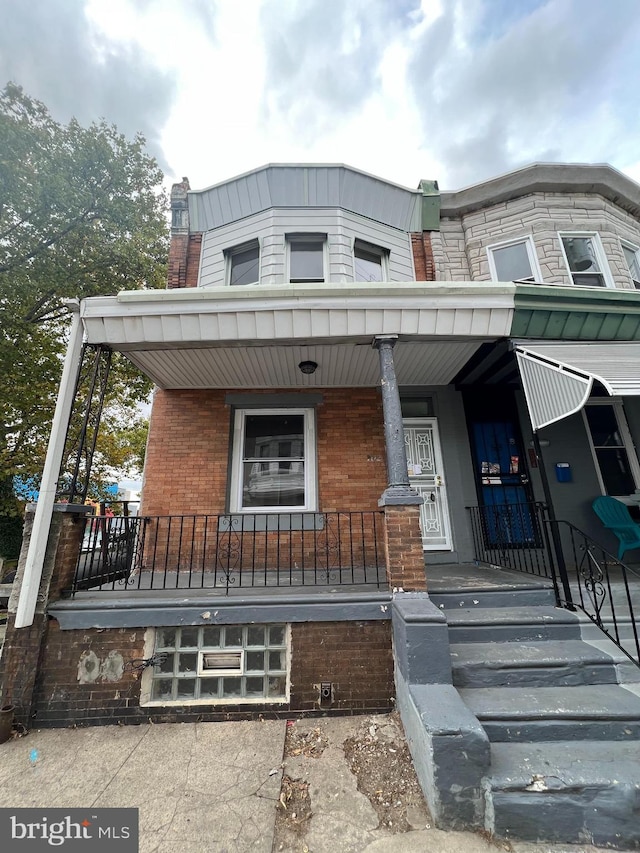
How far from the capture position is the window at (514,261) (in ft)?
22.3

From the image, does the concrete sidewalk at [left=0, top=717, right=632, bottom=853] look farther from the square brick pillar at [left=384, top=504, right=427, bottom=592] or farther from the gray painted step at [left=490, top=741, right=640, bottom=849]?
the square brick pillar at [left=384, top=504, right=427, bottom=592]

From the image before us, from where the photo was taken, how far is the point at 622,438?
248 inches

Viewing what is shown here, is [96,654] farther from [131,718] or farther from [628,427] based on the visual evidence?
[628,427]

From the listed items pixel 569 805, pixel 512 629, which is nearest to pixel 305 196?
pixel 512 629

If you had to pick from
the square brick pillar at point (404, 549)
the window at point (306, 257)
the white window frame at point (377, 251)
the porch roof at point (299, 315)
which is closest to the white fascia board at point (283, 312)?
the porch roof at point (299, 315)

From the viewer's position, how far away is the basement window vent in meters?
3.62

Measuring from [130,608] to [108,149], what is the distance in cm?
1117

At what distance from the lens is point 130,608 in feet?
12.0

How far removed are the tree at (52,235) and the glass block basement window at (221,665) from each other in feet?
27.5

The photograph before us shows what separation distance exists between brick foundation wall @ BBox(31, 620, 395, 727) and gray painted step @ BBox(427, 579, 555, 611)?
70 cm

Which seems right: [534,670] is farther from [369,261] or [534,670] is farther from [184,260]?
[184,260]

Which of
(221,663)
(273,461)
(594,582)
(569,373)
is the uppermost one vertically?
(569,373)

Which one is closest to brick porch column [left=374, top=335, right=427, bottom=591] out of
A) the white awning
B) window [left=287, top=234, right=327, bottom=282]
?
the white awning

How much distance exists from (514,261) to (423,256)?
167 cm
